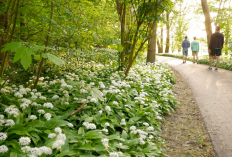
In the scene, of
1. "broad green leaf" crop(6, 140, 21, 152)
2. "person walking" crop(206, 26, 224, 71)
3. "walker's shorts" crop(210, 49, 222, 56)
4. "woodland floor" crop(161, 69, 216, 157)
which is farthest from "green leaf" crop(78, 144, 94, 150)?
"walker's shorts" crop(210, 49, 222, 56)

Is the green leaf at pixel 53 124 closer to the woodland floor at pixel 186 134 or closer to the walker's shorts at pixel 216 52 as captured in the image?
the woodland floor at pixel 186 134

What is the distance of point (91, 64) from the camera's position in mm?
Result: 7164

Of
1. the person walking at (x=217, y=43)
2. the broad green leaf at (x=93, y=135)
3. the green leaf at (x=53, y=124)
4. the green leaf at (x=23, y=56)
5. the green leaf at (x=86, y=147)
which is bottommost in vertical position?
the green leaf at (x=86, y=147)

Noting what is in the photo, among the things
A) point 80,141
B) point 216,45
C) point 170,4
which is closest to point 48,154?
point 80,141

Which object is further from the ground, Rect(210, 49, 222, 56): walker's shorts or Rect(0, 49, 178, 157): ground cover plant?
Rect(210, 49, 222, 56): walker's shorts

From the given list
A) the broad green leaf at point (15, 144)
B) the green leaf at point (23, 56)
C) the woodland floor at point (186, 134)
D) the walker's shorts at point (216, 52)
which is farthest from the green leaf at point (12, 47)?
the walker's shorts at point (216, 52)

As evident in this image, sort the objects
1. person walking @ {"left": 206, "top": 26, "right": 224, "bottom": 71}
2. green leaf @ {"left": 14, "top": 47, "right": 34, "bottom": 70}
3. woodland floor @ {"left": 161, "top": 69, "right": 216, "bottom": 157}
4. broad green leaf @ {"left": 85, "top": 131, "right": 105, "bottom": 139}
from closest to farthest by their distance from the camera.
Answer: green leaf @ {"left": 14, "top": 47, "right": 34, "bottom": 70}, broad green leaf @ {"left": 85, "top": 131, "right": 105, "bottom": 139}, woodland floor @ {"left": 161, "top": 69, "right": 216, "bottom": 157}, person walking @ {"left": 206, "top": 26, "right": 224, "bottom": 71}

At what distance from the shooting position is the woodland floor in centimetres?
310

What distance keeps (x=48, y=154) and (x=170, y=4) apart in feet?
16.5

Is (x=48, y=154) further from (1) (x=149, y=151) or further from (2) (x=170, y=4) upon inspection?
(2) (x=170, y=4)

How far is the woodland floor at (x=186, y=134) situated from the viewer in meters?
3.10

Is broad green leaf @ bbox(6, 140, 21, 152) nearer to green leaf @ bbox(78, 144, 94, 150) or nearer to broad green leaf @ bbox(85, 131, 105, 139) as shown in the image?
green leaf @ bbox(78, 144, 94, 150)

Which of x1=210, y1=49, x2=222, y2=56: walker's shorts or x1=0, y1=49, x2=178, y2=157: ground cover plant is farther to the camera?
x1=210, y1=49, x2=222, y2=56: walker's shorts

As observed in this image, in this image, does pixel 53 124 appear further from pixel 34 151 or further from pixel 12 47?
pixel 12 47
